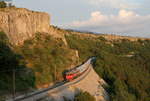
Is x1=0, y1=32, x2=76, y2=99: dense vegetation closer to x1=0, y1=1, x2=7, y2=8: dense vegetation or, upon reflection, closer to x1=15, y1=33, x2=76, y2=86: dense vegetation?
x1=15, y1=33, x2=76, y2=86: dense vegetation

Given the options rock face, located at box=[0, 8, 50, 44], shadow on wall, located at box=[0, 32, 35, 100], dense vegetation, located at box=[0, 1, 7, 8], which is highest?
dense vegetation, located at box=[0, 1, 7, 8]

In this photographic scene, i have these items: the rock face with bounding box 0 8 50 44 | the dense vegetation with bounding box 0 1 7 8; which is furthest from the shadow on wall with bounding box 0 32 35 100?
the dense vegetation with bounding box 0 1 7 8

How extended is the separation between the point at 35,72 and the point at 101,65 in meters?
24.4

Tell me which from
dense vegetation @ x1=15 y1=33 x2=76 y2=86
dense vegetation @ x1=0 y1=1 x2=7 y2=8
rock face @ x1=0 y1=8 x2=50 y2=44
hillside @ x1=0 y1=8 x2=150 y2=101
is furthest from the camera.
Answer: dense vegetation @ x1=0 y1=1 x2=7 y2=8

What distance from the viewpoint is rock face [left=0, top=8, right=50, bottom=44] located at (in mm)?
50309

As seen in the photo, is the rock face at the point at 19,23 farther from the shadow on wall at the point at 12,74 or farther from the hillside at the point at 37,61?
the shadow on wall at the point at 12,74

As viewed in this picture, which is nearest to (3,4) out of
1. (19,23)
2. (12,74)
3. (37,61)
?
(19,23)

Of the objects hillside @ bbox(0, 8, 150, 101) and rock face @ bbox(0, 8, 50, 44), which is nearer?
hillside @ bbox(0, 8, 150, 101)

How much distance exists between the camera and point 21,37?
2224 inches

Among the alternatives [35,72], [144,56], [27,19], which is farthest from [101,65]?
[144,56]

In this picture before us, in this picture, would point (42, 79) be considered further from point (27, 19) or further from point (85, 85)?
point (27, 19)

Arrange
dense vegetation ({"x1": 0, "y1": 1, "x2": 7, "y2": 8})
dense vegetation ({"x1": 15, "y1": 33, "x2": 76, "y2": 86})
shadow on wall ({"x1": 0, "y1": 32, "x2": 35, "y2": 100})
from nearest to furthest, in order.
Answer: shadow on wall ({"x1": 0, "y1": 32, "x2": 35, "y2": 100}) → dense vegetation ({"x1": 15, "y1": 33, "x2": 76, "y2": 86}) → dense vegetation ({"x1": 0, "y1": 1, "x2": 7, "y2": 8})

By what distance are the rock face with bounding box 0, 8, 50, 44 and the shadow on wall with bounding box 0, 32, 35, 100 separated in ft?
17.4

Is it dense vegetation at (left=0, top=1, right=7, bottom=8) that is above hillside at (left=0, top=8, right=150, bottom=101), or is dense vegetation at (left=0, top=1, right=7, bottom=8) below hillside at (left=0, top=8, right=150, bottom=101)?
above
